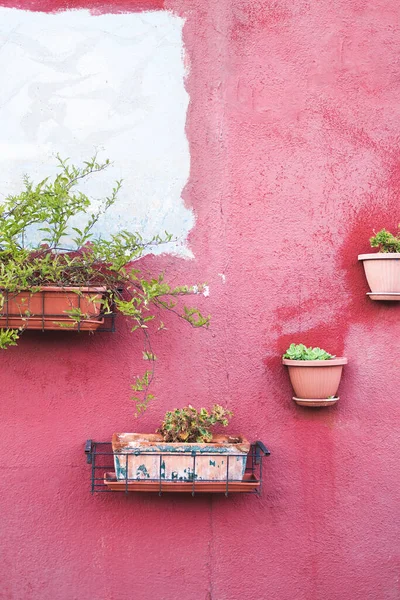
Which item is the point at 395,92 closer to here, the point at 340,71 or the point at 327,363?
the point at 340,71

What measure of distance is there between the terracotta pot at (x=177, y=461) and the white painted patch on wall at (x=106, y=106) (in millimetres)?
828

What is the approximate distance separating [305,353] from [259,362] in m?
0.22

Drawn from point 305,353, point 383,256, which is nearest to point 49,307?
point 305,353

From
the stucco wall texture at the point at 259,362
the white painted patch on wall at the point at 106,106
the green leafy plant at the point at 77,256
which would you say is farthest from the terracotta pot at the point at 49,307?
the white painted patch on wall at the point at 106,106

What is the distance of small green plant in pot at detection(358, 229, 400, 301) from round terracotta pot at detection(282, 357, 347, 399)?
32 centimetres

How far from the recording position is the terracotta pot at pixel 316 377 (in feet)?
9.20

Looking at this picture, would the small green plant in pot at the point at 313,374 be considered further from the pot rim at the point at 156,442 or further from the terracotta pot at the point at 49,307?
the terracotta pot at the point at 49,307

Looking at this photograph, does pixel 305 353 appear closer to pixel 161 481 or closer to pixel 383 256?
pixel 383 256

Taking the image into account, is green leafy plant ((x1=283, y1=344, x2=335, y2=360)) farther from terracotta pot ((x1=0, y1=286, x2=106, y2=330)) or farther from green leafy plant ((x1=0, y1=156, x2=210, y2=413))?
terracotta pot ((x1=0, y1=286, x2=106, y2=330))

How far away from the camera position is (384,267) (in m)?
2.87

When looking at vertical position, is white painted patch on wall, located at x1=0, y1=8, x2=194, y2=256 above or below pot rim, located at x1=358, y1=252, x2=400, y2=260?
above

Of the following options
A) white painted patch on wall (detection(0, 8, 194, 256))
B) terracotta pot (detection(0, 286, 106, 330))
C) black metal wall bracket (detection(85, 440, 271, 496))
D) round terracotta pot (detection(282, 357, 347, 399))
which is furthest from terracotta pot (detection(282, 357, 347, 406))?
terracotta pot (detection(0, 286, 106, 330))

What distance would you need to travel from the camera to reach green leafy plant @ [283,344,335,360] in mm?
2824

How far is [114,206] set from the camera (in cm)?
298
